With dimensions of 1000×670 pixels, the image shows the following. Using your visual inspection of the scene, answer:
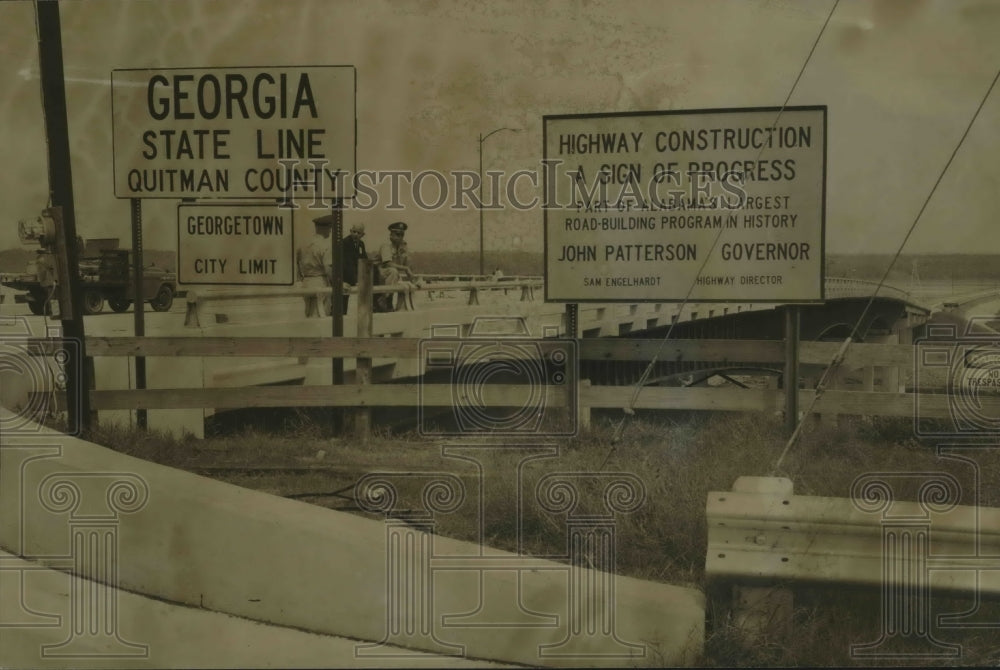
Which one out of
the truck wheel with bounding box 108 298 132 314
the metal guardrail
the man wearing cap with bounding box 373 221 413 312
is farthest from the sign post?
the metal guardrail

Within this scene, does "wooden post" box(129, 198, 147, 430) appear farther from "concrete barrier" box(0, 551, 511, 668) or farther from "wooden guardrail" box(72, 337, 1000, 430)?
"concrete barrier" box(0, 551, 511, 668)

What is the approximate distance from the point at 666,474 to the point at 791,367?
225 cm

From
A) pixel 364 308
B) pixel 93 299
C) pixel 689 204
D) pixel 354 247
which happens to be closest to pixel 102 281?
pixel 93 299

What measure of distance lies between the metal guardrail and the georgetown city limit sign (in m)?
4.02

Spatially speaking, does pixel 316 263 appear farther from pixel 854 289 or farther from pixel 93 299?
pixel 854 289

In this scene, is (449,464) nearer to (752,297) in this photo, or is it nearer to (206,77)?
(752,297)

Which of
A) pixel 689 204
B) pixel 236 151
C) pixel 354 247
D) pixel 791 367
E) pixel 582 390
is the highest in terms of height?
pixel 236 151

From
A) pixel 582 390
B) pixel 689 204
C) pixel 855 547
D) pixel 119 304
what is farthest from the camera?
pixel 119 304

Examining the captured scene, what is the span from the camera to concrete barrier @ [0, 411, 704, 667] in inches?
149

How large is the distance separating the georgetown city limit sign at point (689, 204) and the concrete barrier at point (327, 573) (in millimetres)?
Result: 3994

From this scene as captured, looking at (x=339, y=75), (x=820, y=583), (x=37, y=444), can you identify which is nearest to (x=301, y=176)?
(x=339, y=75)

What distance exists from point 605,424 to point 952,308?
3.01 metres

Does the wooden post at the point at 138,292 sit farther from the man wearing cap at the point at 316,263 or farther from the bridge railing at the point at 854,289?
the bridge railing at the point at 854,289

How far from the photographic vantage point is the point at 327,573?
3.96m
